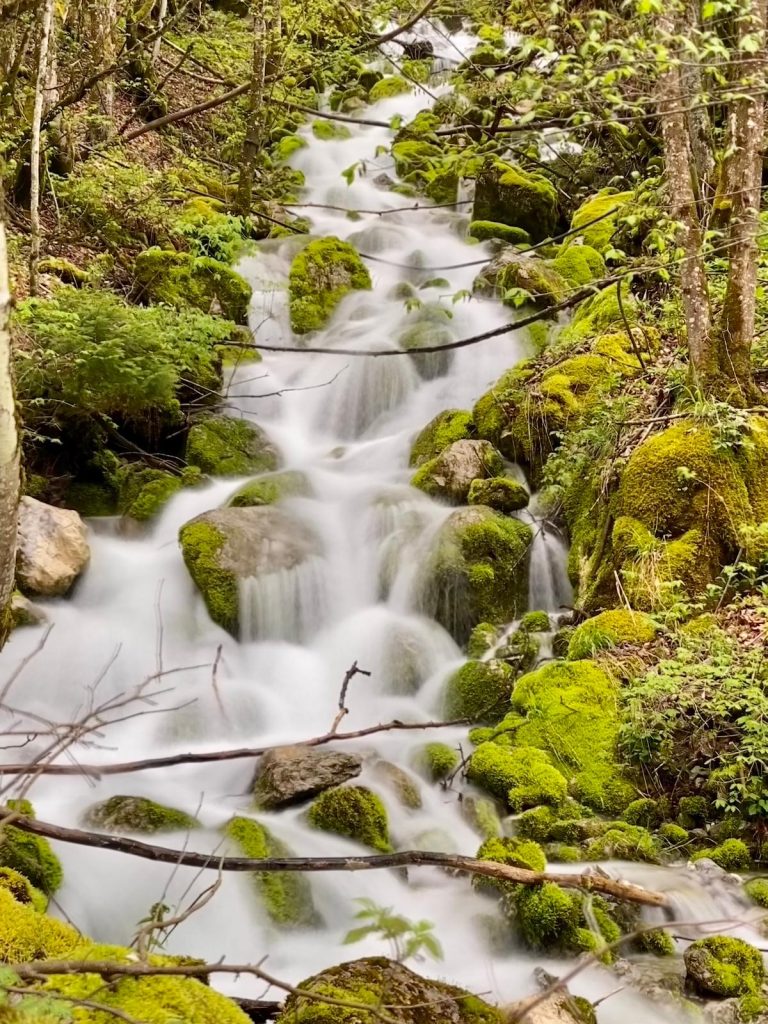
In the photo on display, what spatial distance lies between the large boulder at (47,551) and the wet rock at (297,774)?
9.03 feet

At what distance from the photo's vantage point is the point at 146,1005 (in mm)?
2023

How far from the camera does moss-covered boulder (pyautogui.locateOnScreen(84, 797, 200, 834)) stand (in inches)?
190

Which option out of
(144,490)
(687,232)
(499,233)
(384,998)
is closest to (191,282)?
(144,490)

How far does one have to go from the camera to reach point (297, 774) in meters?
5.28

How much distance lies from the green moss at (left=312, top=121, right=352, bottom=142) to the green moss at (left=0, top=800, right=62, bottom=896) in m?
16.8

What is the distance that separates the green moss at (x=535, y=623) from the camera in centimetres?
688

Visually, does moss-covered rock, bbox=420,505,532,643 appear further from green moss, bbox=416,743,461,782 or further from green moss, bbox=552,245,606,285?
green moss, bbox=552,245,606,285

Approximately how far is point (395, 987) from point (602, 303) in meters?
8.27

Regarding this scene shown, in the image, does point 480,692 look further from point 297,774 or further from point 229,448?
point 229,448

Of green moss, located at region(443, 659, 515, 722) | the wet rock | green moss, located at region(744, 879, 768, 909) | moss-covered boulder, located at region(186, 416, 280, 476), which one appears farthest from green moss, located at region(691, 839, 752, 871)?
moss-covered boulder, located at region(186, 416, 280, 476)

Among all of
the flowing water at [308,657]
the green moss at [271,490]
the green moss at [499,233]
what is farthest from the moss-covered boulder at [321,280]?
the green moss at [271,490]

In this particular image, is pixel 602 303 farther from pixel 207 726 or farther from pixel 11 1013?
pixel 11 1013

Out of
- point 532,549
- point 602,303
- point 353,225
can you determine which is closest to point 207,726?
point 532,549

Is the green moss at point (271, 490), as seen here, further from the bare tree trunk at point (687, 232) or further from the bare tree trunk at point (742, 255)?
the bare tree trunk at point (742, 255)
